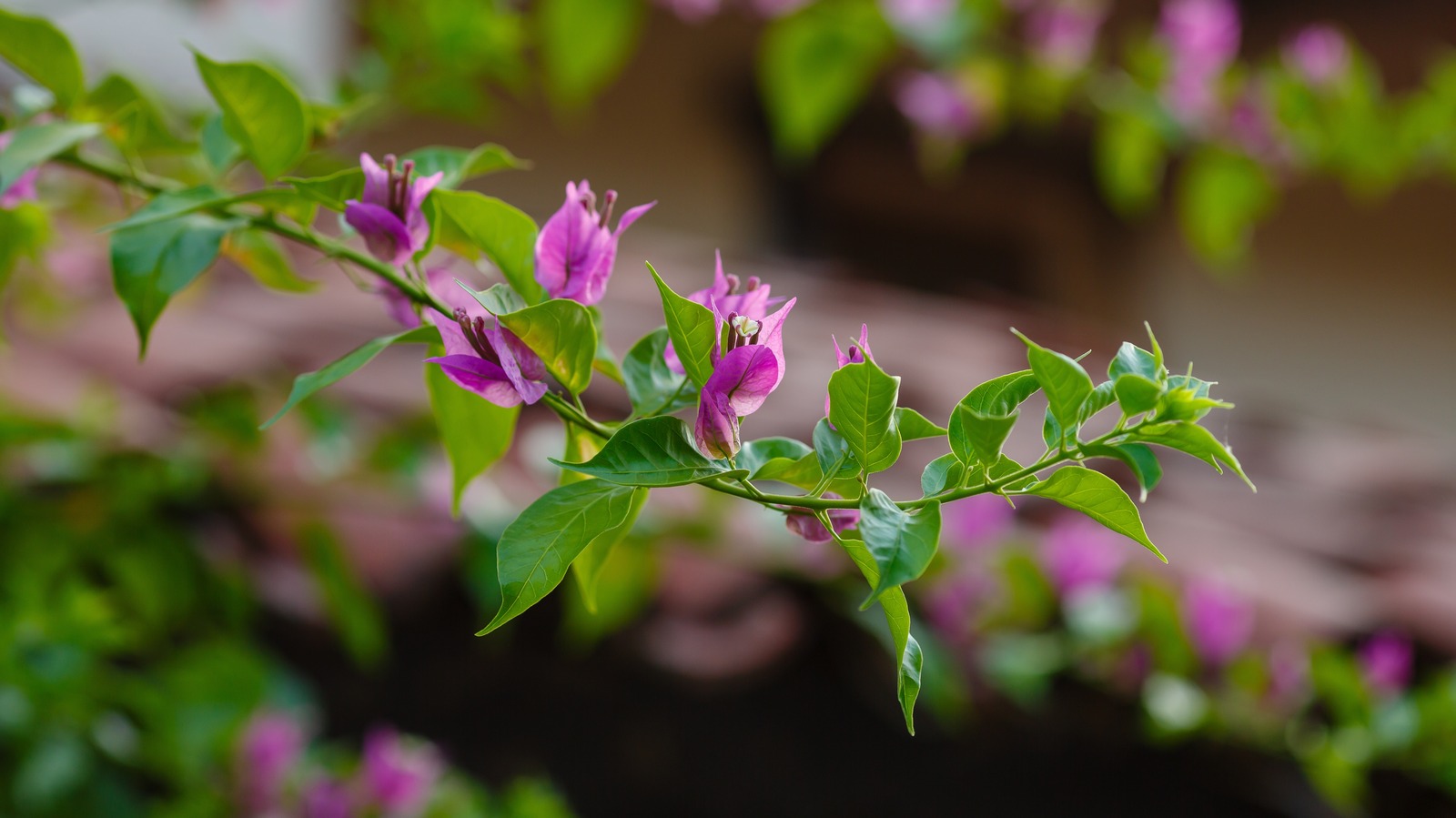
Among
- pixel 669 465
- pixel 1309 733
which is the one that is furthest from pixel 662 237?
pixel 669 465

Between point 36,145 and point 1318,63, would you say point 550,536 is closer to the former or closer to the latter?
point 36,145

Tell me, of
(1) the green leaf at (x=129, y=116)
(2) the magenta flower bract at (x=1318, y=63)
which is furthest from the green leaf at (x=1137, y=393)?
(2) the magenta flower bract at (x=1318, y=63)

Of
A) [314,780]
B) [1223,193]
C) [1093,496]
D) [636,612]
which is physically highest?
[1093,496]

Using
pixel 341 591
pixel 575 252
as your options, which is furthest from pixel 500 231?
pixel 341 591

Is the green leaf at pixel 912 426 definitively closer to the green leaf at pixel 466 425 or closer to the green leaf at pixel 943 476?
the green leaf at pixel 943 476

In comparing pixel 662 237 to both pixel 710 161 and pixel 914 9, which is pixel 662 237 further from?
pixel 914 9

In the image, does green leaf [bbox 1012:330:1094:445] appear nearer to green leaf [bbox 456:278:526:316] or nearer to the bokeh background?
green leaf [bbox 456:278:526:316]

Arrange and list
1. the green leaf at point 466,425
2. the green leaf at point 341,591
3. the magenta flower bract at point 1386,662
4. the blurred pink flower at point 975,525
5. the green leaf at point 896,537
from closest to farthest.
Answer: the green leaf at point 896,537, the green leaf at point 466,425, the green leaf at point 341,591, the magenta flower bract at point 1386,662, the blurred pink flower at point 975,525
